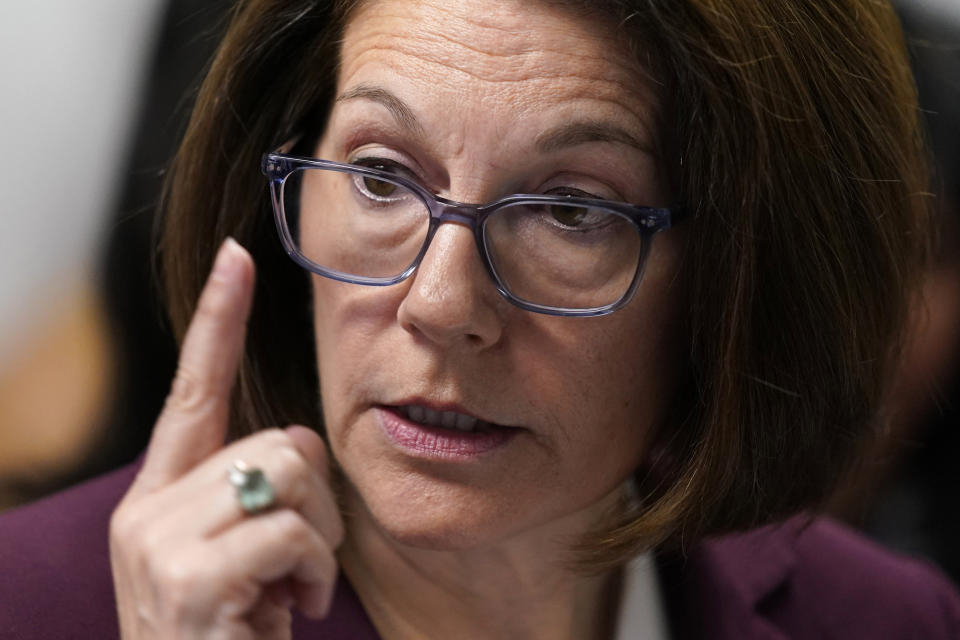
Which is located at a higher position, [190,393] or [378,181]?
[378,181]

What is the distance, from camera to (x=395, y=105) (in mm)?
1401

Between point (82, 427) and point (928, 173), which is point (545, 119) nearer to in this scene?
point (928, 173)

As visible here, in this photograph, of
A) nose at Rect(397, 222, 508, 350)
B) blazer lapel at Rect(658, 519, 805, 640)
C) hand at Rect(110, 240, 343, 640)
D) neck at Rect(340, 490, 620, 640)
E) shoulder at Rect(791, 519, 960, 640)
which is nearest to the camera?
hand at Rect(110, 240, 343, 640)

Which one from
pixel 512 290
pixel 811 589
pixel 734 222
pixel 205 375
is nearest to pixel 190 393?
pixel 205 375

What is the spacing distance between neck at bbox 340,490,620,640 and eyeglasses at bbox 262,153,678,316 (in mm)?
403

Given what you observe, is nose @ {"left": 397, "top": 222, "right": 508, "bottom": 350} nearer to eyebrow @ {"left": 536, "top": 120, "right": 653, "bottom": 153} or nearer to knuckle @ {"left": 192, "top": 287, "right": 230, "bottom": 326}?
eyebrow @ {"left": 536, "top": 120, "right": 653, "bottom": 153}

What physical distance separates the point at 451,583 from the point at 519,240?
21.2 inches

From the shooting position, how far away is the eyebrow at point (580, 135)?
1378 millimetres

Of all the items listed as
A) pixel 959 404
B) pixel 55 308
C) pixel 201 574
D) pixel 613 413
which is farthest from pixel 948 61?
pixel 201 574

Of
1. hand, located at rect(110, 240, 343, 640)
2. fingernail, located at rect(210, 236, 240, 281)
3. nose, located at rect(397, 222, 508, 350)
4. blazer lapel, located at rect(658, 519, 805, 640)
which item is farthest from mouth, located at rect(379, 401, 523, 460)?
blazer lapel, located at rect(658, 519, 805, 640)

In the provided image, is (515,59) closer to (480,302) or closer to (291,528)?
(480,302)

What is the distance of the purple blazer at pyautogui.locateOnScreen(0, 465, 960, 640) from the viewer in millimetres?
1479

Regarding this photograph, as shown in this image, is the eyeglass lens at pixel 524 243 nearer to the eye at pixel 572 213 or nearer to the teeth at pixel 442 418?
the eye at pixel 572 213

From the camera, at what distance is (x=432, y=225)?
137 centimetres
